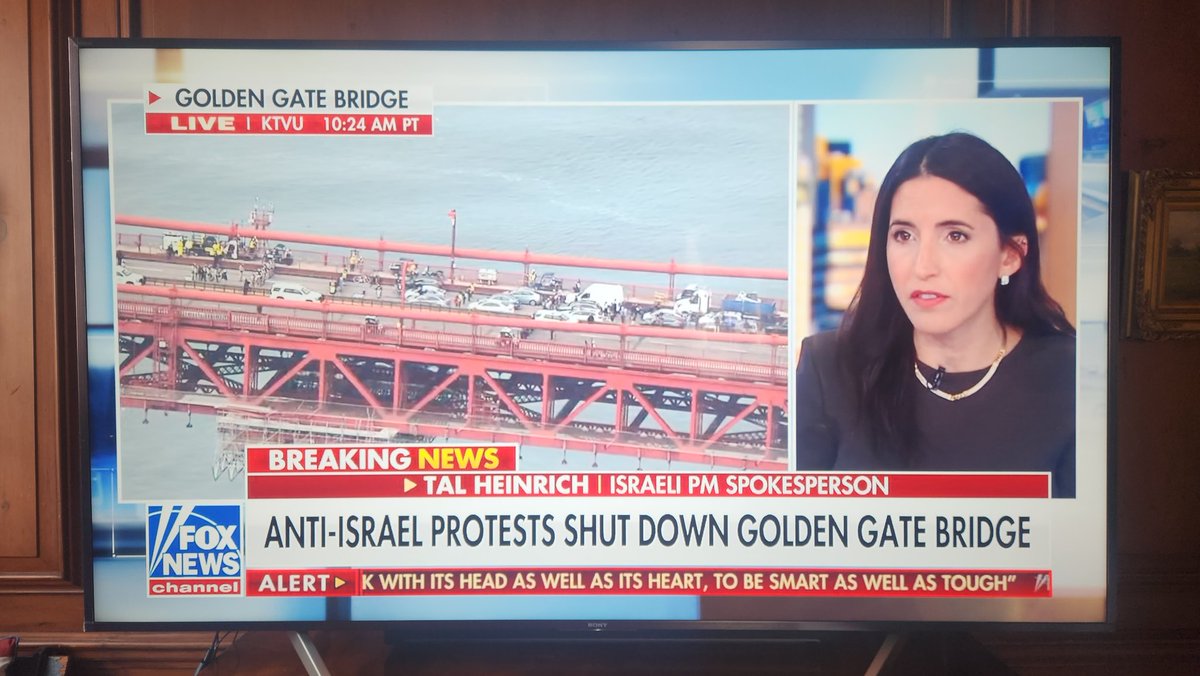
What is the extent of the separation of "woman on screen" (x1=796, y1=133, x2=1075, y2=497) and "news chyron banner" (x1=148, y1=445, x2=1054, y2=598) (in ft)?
0.23

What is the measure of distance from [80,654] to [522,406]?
1212 millimetres

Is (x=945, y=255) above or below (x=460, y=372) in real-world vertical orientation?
above

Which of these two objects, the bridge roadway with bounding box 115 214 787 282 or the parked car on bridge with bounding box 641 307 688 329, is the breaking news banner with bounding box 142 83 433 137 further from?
the parked car on bridge with bounding box 641 307 688 329

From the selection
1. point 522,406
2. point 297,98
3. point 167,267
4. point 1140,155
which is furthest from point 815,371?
point 167,267

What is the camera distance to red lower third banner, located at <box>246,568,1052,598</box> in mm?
1444

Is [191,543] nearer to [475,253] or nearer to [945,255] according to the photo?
[475,253]

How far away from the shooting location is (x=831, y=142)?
1.43 metres

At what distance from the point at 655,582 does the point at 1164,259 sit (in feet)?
4.23

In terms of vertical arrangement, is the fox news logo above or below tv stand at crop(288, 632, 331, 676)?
above

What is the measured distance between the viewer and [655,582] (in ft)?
4.75

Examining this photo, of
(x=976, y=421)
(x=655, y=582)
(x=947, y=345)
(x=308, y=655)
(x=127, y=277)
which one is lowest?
(x=308, y=655)

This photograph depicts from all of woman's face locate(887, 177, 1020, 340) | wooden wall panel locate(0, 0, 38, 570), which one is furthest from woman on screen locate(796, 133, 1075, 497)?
wooden wall panel locate(0, 0, 38, 570)

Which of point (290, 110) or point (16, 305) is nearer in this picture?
point (290, 110)

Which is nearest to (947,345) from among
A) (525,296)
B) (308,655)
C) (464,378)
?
(525,296)
